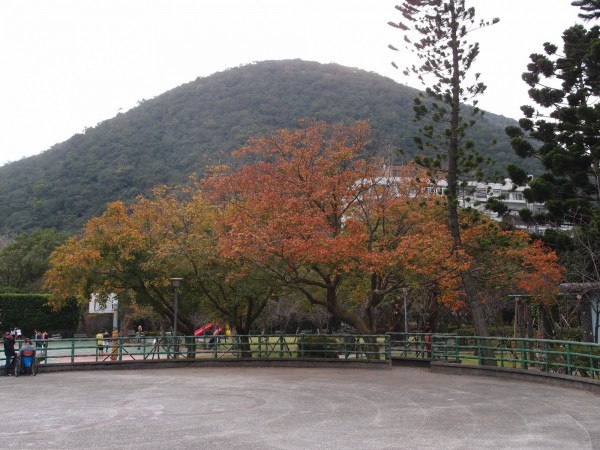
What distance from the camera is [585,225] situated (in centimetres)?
2195

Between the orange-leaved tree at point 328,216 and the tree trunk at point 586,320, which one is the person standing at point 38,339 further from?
the tree trunk at point 586,320

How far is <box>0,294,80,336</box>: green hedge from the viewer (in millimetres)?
48500

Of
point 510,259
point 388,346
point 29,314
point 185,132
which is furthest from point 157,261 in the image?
point 185,132

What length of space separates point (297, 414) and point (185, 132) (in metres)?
96.1

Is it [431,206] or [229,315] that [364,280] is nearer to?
[431,206]

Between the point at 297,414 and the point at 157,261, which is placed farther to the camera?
the point at 157,261

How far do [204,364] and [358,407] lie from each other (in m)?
11.6

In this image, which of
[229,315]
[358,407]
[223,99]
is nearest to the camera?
[358,407]

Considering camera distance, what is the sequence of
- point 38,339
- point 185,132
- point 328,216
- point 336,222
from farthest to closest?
point 185,132, point 38,339, point 336,222, point 328,216

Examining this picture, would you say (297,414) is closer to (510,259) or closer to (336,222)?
(336,222)

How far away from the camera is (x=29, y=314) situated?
161 ft

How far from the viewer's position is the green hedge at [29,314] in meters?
48.5

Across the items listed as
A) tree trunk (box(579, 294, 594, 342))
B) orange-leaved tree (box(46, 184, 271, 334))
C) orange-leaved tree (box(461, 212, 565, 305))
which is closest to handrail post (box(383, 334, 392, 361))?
orange-leaved tree (box(461, 212, 565, 305))

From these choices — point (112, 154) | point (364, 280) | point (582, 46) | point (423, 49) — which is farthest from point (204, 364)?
point (112, 154)
